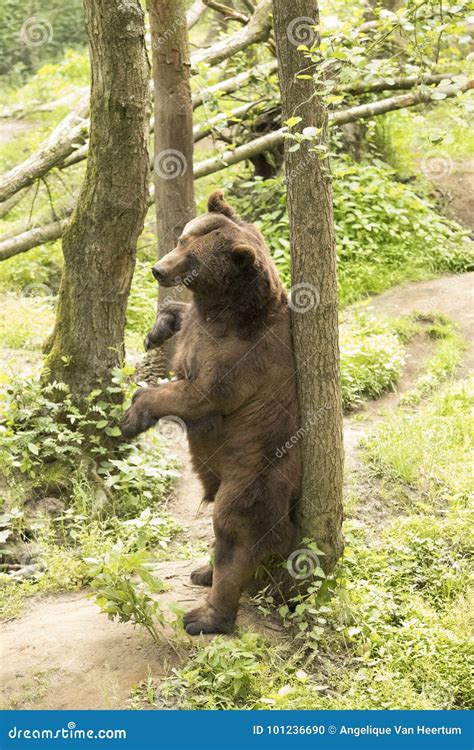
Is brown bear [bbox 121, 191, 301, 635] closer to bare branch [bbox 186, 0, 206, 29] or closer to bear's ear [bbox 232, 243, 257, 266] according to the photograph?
bear's ear [bbox 232, 243, 257, 266]

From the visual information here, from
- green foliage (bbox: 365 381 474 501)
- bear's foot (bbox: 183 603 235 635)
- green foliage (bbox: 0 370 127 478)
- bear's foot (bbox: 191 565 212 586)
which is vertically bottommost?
bear's foot (bbox: 183 603 235 635)

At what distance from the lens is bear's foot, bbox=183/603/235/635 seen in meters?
5.59

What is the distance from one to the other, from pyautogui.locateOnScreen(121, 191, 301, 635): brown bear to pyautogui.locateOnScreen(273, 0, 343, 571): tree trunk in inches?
4.6

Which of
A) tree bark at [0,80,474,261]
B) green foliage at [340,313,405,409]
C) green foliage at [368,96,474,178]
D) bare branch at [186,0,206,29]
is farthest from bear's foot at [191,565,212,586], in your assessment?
green foliage at [368,96,474,178]

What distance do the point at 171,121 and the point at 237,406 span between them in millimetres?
4025

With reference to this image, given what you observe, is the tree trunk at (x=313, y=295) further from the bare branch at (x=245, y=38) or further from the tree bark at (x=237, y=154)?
the bare branch at (x=245, y=38)

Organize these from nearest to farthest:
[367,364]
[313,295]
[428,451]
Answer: [313,295] < [428,451] < [367,364]

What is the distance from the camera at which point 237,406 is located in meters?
5.77

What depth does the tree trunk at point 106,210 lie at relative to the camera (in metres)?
6.41

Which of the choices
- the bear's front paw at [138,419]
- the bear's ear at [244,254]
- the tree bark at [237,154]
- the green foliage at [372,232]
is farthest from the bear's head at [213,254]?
the green foliage at [372,232]

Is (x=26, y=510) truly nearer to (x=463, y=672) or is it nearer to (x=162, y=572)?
(x=162, y=572)

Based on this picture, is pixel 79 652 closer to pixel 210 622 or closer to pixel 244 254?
pixel 210 622

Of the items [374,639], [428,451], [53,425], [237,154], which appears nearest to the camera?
[374,639]

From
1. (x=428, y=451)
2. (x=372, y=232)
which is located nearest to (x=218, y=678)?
(x=428, y=451)
